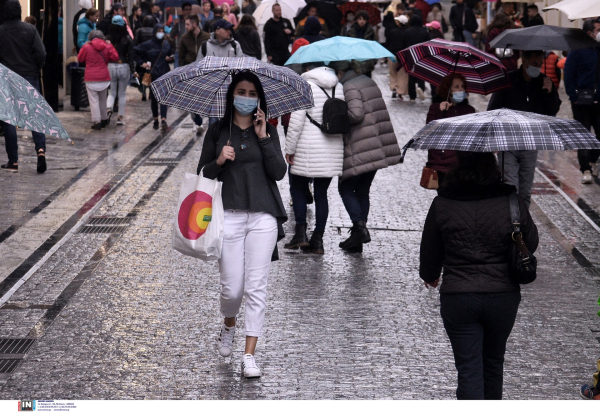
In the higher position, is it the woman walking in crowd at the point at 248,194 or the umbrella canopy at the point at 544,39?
the umbrella canopy at the point at 544,39

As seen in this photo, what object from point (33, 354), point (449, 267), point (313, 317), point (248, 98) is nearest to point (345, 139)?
point (313, 317)

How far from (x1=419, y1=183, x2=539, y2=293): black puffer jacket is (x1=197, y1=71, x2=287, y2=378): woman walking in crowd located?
4.83ft

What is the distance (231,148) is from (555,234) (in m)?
5.27

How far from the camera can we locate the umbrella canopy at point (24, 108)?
559 centimetres

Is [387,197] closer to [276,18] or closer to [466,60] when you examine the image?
[466,60]

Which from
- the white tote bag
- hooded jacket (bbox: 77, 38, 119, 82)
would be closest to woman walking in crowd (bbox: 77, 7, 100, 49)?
hooded jacket (bbox: 77, 38, 119, 82)

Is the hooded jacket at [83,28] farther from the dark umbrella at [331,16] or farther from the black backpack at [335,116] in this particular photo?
the black backpack at [335,116]

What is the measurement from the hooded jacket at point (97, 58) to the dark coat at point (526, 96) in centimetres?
902

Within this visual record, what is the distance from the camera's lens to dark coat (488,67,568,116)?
9.75 meters

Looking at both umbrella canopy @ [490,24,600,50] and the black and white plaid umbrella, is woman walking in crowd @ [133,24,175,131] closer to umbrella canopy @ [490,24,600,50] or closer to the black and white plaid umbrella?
umbrella canopy @ [490,24,600,50]

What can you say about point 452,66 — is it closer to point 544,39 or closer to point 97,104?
point 544,39

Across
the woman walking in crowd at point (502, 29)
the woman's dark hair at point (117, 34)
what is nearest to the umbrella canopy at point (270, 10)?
the woman's dark hair at point (117, 34)

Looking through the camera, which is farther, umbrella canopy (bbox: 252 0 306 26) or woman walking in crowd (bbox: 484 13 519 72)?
umbrella canopy (bbox: 252 0 306 26)

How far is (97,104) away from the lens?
17.1 meters
